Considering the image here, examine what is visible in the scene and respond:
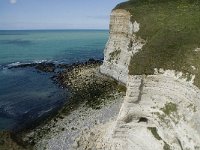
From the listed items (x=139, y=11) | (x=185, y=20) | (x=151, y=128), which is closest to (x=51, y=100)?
(x=139, y=11)

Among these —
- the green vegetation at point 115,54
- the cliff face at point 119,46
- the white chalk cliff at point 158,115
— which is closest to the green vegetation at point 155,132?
the white chalk cliff at point 158,115

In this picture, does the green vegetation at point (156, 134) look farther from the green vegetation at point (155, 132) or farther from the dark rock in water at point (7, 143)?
the dark rock in water at point (7, 143)

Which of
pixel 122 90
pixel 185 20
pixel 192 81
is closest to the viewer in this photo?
pixel 192 81

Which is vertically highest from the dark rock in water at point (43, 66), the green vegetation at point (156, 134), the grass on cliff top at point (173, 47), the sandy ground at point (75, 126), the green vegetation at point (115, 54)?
the grass on cliff top at point (173, 47)

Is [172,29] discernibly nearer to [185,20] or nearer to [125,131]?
[185,20]

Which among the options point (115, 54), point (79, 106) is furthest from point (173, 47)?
point (115, 54)
